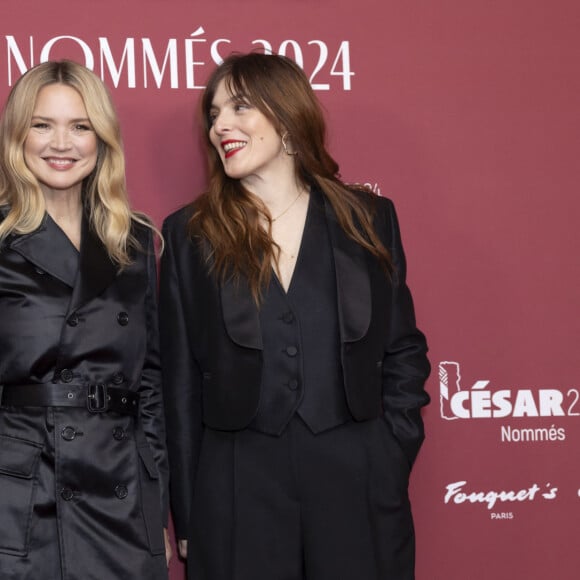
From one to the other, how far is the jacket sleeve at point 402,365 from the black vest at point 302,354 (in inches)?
8.2

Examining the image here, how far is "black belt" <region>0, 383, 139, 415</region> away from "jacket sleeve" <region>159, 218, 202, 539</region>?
213 mm

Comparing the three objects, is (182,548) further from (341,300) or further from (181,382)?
(341,300)

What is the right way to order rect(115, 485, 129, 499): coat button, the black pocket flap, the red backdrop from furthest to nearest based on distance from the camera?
the red backdrop, rect(115, 485, 129, 499): coat button, the black pocket flap

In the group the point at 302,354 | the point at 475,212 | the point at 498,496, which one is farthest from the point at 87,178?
the point at 498,496

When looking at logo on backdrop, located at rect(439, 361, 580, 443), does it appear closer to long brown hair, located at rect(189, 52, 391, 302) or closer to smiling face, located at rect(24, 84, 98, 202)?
long brown hair, located at rect(189, 52, 391, 302)

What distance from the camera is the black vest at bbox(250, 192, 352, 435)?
101 inches

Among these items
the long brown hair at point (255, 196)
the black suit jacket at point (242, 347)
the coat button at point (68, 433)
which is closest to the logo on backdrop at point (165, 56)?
the long brown hair at point (255, 196)

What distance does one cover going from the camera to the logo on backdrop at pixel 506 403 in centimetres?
317

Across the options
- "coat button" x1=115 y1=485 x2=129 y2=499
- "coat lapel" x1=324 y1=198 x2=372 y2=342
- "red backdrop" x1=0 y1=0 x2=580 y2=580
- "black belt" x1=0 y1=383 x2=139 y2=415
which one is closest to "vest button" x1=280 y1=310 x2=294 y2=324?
"coat lapel" x1=324 y1=198 x2=372 y2=342

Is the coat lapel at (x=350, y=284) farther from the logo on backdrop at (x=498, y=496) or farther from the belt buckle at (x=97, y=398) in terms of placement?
the logo on backdrop at (x=498, y=496)

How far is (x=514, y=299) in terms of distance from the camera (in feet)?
10.5

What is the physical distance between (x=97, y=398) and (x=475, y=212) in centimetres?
134

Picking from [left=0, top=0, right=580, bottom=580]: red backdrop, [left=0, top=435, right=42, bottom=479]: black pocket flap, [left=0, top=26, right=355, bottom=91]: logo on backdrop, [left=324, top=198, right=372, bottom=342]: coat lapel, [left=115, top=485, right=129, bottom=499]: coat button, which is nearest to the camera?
[left=0, top=435, right=42, bottom=479]: black pocket flap

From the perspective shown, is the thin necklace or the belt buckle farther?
the thin necklace
